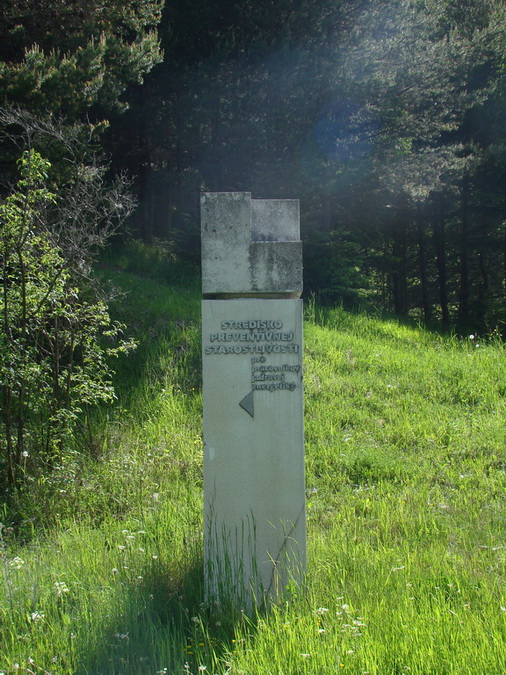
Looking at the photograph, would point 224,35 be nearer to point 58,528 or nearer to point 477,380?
point 477,380

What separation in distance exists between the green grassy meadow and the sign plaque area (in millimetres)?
391

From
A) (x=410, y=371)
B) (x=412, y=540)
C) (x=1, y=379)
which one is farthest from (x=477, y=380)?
(x=1, y=379)

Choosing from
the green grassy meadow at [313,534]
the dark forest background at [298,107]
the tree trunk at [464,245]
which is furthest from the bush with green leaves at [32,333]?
the tree trunk at [464,245]

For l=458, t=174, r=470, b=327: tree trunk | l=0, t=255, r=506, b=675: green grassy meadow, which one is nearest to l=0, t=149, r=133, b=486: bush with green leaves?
l=0, t=255, r=506, b=675: green grassy meadow

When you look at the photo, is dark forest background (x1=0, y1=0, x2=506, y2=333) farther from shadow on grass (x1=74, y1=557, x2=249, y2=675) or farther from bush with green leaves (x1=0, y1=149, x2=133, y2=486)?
shadow on grass (x1=74, y1=557, x2=249, y2=675)

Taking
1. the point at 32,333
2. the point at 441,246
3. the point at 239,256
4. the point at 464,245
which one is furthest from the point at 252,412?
the point at 441,246

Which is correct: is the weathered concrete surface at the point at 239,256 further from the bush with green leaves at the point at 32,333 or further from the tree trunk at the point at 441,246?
the tree trunk at the point at 441,246

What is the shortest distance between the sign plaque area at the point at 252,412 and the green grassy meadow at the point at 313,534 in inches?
15.4

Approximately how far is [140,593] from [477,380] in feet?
21.1

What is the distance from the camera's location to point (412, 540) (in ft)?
17.0

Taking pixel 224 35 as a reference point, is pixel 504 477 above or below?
below

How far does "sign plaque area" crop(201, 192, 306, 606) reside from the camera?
4.35 meters

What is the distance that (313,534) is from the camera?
5371 mm

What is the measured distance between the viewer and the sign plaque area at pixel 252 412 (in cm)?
435
